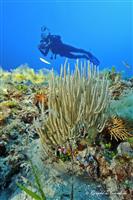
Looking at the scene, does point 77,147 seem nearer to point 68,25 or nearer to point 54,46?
point 54,46

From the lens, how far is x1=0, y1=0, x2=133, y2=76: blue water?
64819 millimetres

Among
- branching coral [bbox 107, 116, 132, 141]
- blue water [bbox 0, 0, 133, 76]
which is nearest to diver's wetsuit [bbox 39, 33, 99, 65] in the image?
branching coral [bbox 107, 116, 132, 141]

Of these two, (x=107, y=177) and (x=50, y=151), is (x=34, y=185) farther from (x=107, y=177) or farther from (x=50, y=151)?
(x=107, y=177)

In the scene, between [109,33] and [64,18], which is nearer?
[64,18]

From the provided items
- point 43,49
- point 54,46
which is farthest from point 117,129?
point 54,46

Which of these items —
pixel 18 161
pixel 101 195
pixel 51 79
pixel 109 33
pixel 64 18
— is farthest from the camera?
pixel 109 33

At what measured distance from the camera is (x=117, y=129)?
147 inches

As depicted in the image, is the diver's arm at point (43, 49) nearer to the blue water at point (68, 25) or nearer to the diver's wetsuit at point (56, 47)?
the diver's wetsuit at point (56, 47)

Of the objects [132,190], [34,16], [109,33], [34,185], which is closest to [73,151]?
[34,185]

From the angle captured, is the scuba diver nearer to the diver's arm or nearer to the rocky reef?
the diver's arm

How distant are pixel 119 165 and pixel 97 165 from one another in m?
0.25

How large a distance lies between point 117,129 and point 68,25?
256 feet

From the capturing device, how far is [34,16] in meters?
69.3

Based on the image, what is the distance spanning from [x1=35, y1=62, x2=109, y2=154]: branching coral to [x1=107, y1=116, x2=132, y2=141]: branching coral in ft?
0.69
